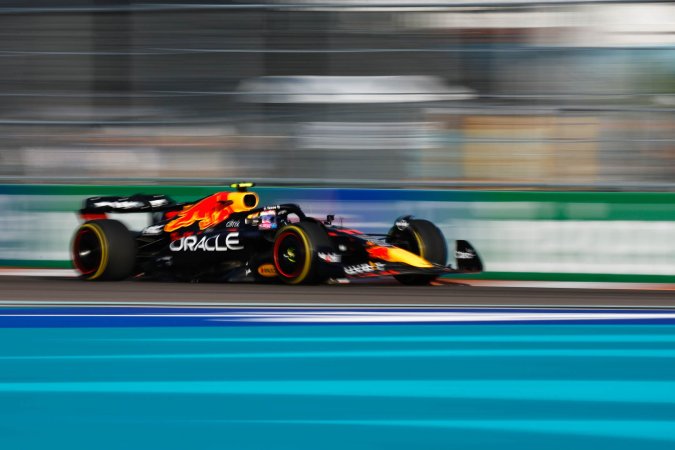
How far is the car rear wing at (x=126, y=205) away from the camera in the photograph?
33.9ft

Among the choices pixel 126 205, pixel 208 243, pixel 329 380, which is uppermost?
pixel 126 205

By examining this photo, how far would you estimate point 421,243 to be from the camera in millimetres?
9688

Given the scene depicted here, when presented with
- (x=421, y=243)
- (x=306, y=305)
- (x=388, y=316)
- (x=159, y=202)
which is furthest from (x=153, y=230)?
(x=388, y=316)

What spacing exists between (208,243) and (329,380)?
4392 mm


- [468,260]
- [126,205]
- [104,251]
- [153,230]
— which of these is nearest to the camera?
[468,260]

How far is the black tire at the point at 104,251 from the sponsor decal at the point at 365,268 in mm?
2132

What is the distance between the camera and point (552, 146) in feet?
38.0

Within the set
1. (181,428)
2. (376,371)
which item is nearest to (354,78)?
(376,371)

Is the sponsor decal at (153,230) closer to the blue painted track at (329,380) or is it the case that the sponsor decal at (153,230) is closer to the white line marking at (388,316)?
the blue painted track at (329,380)

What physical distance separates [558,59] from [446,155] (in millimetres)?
1528

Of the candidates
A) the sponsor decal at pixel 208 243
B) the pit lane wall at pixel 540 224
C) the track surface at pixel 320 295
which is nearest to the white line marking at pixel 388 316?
the track surface at pixel 320 295

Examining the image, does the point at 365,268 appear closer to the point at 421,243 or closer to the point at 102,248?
the point at 421,243

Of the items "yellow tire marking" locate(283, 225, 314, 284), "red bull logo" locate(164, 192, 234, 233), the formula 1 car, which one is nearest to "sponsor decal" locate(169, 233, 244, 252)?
the formula 1 car

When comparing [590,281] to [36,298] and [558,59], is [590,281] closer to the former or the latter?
[558,59]
